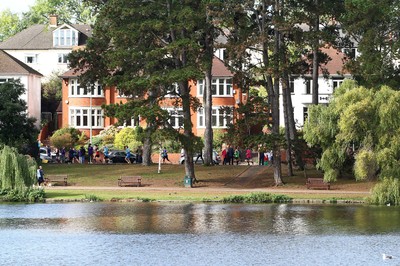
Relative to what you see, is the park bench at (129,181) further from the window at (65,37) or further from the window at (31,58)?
the window at (31,58)

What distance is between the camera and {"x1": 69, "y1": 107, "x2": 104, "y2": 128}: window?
425ft

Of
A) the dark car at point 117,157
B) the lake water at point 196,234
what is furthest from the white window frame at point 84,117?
the lake water at point 196,234

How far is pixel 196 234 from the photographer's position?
52.7 m

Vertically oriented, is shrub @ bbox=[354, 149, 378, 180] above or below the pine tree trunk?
below

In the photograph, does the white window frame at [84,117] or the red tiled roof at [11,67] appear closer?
the red tiled roof at [11,67]

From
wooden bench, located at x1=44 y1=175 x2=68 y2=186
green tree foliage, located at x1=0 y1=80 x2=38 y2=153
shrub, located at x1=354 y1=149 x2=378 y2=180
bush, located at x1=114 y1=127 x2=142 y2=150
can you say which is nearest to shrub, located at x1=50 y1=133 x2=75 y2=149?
bush, located at x1=114 y1=127 x2=142 y2=150

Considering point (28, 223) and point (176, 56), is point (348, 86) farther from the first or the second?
point (28, 223)

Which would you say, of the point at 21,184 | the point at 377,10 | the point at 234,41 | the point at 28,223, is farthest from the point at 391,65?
the point at 28,223

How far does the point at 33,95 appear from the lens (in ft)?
432

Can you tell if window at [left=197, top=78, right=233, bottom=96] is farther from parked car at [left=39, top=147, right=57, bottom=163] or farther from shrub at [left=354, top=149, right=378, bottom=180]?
shrub at [left=354, top=149, right=378, bottom=180]

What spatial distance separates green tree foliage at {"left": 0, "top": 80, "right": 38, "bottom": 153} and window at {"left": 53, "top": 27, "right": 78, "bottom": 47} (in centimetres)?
5255

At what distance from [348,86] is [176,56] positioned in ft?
43.5

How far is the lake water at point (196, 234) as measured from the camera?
4472 centimetres

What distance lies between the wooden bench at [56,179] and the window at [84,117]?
44.8m
